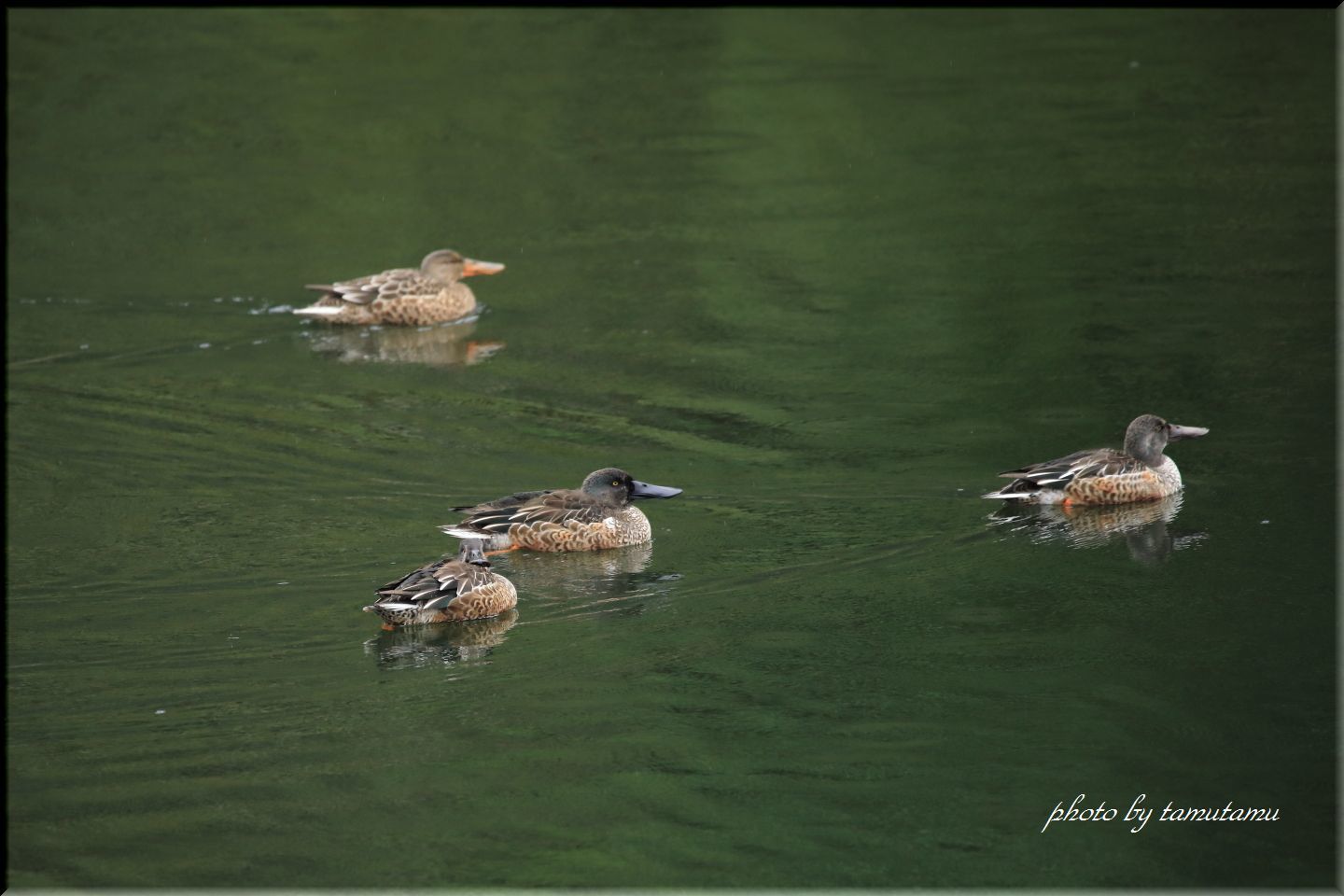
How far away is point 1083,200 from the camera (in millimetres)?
17062

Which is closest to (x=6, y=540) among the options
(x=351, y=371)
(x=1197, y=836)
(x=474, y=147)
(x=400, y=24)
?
(x=351, y=371)

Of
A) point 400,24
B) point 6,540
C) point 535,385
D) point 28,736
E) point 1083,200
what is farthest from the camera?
point 400,24

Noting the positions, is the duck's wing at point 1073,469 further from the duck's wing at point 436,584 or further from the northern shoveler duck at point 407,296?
the northern shoveler duck at point 407,296

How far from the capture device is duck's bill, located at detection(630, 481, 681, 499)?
33.8 ft

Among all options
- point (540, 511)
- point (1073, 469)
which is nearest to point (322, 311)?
point (540, 511)

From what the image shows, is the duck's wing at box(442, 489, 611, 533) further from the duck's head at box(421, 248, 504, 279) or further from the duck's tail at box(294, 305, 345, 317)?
the duck's head at box(421, 248, 504, 279)

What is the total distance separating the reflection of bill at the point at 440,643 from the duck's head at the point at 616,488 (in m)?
1.19

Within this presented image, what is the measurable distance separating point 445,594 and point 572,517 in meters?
1.36

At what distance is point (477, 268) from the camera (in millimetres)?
15391

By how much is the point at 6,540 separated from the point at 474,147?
400 inches

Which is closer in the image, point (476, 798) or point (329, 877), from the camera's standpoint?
point (329, 877)

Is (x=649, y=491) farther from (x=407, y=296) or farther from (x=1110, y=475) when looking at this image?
(x=407, y=296)

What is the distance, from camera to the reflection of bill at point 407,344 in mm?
14180

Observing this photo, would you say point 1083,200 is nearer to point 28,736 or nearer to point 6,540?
point 6,540
